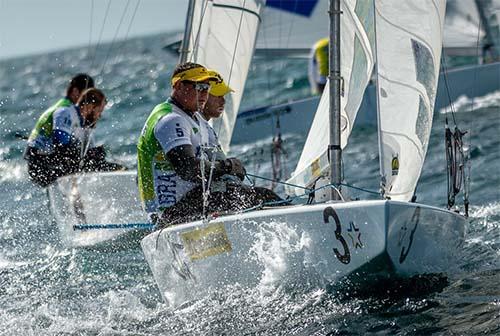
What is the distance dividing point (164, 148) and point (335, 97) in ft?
2.32

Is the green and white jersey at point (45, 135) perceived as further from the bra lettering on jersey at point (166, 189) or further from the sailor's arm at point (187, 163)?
the sailor's arm at point (187, 163)

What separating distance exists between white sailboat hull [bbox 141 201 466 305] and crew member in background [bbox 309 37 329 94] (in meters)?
7.08

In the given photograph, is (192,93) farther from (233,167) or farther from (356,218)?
(356,218)

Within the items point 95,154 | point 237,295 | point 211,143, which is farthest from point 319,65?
point 237,295

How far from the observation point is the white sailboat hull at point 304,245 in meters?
3.62

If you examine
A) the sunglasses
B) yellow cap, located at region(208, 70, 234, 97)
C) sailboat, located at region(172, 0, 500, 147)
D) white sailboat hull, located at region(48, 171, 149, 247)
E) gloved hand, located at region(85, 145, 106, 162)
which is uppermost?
the sunglasses

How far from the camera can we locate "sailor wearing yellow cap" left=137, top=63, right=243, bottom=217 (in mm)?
4055

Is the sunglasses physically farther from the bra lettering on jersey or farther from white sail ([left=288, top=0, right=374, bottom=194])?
white sail ([left=288, top=0, right=374, bottom=194])

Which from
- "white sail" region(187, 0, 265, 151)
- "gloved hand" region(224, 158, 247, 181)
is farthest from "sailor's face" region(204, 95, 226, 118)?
"white sail" region(187, 0, 265, 151)

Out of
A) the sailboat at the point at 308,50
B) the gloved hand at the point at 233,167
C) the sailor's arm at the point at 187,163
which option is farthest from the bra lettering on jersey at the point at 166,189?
the sailboat at the point at 308,50

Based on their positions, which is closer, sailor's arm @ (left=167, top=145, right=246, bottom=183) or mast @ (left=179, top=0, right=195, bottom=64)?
sailor's arm @ (left=167, top=145, right=246, bottom=183)

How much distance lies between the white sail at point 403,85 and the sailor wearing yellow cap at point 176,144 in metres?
0.63

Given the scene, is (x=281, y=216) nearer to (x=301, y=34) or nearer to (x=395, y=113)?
(x=395, y=113)

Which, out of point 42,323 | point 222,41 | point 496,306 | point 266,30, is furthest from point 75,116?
point 266,30
